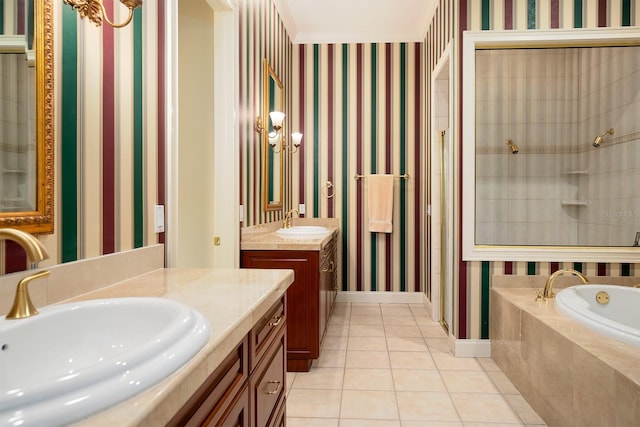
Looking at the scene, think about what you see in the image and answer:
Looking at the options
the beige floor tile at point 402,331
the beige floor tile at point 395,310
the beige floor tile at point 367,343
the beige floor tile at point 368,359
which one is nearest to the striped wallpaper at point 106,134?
the beige floor tile at point 368,359

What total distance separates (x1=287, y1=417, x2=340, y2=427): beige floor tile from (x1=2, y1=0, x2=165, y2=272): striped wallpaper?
111cm

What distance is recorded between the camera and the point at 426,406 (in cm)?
218

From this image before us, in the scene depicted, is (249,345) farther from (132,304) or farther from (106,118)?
(106,118)

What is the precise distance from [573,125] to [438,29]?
Result: 4.56 ft

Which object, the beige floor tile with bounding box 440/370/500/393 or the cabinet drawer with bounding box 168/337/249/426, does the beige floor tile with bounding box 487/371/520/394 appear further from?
the cabinet drawer with bounding box 168/337/249/426

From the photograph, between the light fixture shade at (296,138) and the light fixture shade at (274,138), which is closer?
the light fixture shade at (274,138)

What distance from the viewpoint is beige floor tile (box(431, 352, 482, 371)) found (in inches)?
106

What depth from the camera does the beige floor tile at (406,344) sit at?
306 cm

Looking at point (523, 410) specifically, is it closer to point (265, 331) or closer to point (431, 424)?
point (431, 424)

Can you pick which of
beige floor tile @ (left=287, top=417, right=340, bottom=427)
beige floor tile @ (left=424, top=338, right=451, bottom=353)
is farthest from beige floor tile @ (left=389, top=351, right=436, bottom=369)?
beige floor tile @ (left=287, top=417, right=340, bottom=427)

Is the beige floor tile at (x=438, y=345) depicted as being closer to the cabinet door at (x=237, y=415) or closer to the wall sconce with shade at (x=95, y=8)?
the cabinet door at (x=237, y=415)

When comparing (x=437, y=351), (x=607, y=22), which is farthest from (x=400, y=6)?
(x=437, y=351)

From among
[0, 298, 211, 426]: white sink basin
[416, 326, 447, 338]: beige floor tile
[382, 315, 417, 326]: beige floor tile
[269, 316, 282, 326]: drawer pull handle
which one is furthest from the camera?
[382, 315, 417, 326]: beige floor tile

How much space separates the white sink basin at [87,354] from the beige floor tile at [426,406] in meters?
1.59
